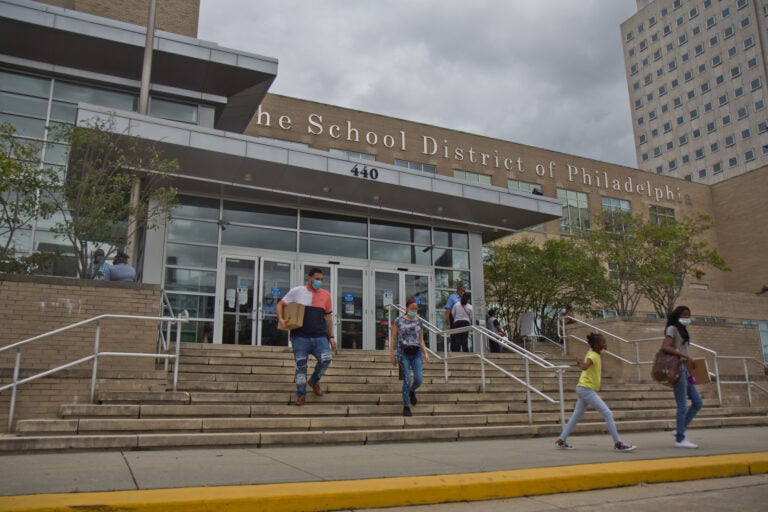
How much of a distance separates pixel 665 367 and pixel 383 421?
3.67m

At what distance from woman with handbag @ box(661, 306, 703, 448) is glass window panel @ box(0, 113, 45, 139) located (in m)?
14.3

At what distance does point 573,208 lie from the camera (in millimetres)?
40094

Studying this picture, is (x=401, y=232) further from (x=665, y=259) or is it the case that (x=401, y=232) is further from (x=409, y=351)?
(x=665, y=259)

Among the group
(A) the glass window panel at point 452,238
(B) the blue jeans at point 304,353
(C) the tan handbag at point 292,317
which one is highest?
(A) the glass window panel at point 452,238

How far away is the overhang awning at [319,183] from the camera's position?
44.2 feet

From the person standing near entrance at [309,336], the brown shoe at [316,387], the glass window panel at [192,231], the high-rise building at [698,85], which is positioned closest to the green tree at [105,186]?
the glass window panel at [192,231]

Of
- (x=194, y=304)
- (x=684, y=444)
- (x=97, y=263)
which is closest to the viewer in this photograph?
(x=684, y=444)

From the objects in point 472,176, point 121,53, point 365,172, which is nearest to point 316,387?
point 365,172

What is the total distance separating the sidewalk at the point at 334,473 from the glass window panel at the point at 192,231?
28.4ft

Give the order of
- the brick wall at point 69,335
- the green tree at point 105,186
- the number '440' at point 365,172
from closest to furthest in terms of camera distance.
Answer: the brick wall at point 69,335
the green tree at point 105,186
the number '440' at point 365,172

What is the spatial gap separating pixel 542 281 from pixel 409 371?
11.8 metres

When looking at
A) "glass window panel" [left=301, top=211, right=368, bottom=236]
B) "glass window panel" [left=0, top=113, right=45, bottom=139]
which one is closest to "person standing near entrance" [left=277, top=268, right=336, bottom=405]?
"glass window panel" [left=301, top=211, right=368, bottom=236]

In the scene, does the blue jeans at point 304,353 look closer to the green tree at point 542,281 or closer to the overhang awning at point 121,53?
the overhang awning at point 121,53

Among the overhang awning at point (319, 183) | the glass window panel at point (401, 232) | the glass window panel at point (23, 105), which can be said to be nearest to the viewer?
the overhang awning at point (319, 183)
